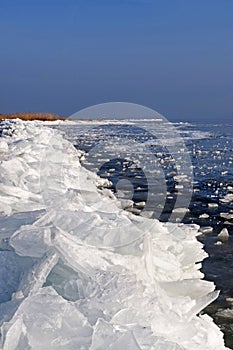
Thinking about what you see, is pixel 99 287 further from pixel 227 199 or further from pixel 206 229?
pixel 227 199

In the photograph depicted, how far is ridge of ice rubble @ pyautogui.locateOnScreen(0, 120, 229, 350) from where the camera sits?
1.43 meters

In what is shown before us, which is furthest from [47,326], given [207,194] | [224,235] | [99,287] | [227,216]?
[207,194]

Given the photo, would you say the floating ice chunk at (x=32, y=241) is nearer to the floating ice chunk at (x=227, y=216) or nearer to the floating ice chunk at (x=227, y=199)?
the floating ice chunk at (x=227, y=216)

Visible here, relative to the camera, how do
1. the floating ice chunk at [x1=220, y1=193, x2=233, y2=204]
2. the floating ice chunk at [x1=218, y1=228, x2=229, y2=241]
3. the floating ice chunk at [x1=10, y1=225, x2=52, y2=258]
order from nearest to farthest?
the floating ice chunk at [x1=10, y1=225, x2=52, y2=258] → the floating ice chunk at [x1=218, y1=228, x2=229, y2=241] → the floating ice chunk at [x1=220, y1=193, x2=233, y2=204]

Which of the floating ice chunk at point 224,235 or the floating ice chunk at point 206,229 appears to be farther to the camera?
the floating ice chunk at point 206,229

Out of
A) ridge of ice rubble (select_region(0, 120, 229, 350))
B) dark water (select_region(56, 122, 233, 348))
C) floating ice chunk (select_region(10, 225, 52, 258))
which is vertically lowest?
dark water (select_region(56, 122, 233, 348))

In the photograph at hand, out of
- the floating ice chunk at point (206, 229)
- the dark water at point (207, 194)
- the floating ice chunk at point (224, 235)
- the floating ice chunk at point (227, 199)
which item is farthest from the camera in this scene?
the floating ice chunk at point (227, 199)

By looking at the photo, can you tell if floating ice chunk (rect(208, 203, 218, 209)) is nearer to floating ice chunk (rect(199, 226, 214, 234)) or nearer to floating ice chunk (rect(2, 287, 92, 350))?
floating ice chunk (rect(199, 226, 214, 234))

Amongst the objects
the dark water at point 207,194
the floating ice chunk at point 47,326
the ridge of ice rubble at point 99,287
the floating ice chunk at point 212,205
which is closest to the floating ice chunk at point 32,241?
the ridge of ice rubble at point 99,287

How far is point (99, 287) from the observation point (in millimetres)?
1712

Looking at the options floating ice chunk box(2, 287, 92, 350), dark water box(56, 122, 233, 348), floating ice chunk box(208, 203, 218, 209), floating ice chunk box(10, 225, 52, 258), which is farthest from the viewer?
floating ice chunk box(208, 203, 218, 209)

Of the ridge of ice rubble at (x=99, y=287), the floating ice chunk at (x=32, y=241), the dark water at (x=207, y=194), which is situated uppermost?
the floating ice chunk at (x=32, y=241)

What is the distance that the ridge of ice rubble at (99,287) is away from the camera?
56.3 inches

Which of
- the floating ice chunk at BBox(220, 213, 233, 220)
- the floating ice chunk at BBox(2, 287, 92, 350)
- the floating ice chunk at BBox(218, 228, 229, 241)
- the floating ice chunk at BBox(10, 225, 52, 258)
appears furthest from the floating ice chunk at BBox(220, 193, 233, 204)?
the floating ice chunk at BBox(2, 287, 92, 350)
